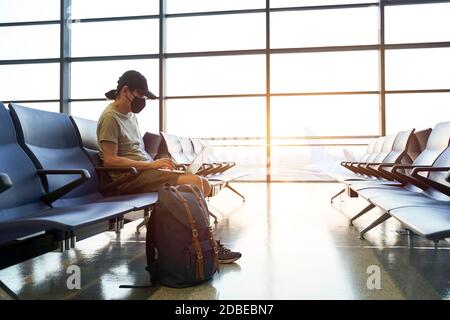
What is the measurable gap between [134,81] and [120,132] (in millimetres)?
310

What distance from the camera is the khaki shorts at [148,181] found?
2045 millimetres

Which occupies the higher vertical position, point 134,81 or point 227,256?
point 134,81

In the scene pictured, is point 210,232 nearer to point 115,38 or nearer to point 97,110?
point 97,110

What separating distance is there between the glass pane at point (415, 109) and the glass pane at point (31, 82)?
6.58 meters

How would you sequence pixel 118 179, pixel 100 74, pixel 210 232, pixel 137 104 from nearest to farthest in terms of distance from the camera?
pixel 210 232 → pixel 118 179 → pixel 137 104 → pixel 100 74

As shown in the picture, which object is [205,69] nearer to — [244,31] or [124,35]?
[244,31]

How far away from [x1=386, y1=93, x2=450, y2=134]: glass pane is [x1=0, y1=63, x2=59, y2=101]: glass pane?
6.58 meters

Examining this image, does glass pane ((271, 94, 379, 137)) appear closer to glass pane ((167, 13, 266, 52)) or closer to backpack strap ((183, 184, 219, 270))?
glass pane ((167, 13, 266, 52))

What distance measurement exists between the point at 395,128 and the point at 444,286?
5.67 metres

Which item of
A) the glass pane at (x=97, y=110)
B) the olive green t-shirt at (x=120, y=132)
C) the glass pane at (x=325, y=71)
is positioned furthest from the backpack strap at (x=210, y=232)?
the glass pane at (x=97, y=110)

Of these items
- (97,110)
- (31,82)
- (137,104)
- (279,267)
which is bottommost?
(279,267)

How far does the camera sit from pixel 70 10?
24.0 feet

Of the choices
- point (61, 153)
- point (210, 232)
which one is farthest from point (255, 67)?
point (210, 232)

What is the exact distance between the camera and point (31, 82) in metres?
7.18
